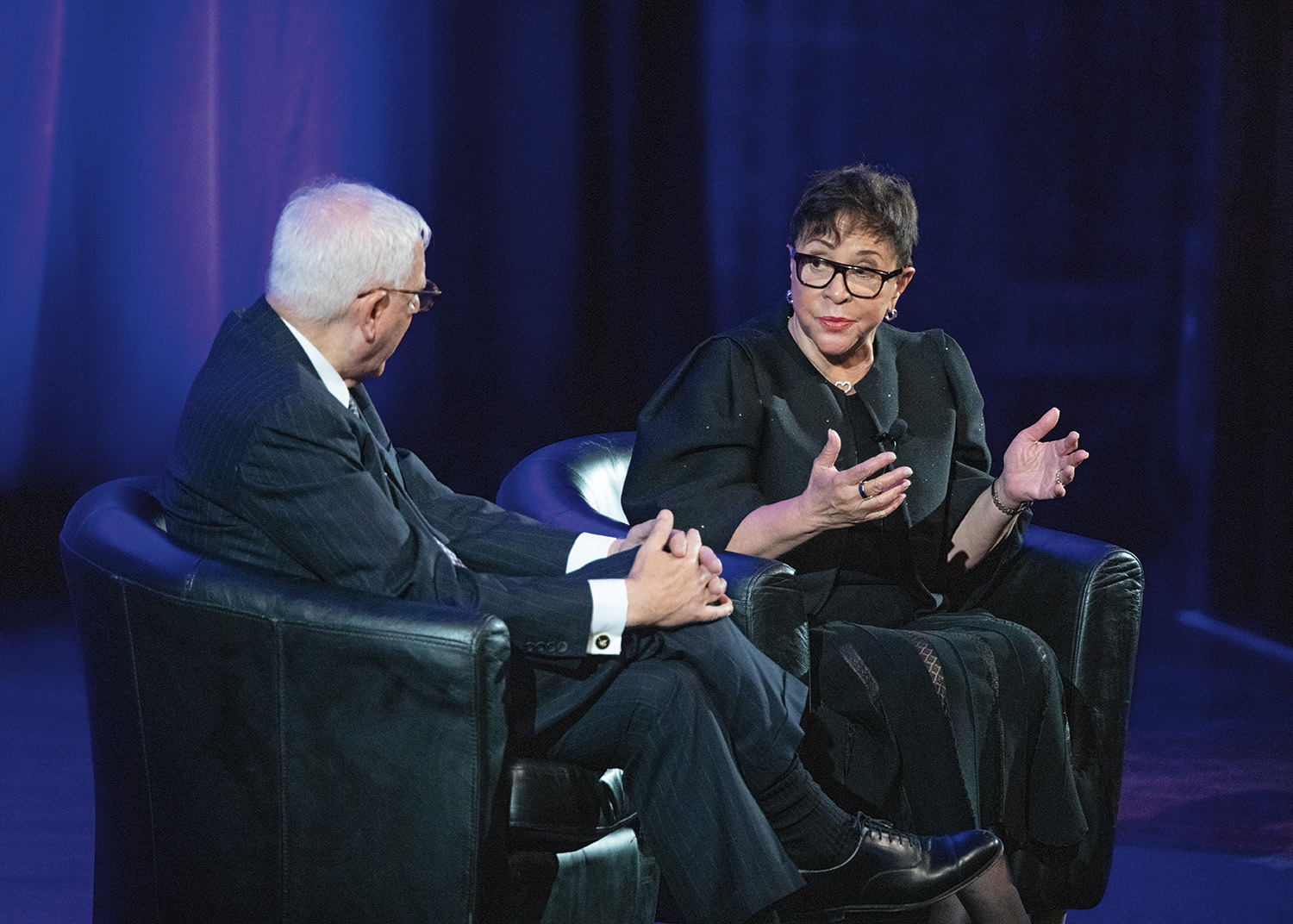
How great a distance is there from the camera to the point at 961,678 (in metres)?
2.22

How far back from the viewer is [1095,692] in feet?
7.74

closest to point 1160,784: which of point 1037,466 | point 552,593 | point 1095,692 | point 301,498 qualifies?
point 1095,692

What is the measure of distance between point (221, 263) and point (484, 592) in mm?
3196

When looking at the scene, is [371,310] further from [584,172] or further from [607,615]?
[584,172]

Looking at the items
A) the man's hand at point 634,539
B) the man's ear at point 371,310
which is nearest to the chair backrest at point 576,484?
the man's hand at point 634,539

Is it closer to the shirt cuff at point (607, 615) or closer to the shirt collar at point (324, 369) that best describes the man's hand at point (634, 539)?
the shirt cuff at point (607, 615)

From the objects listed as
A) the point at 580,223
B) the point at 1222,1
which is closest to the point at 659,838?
the point at 580,223

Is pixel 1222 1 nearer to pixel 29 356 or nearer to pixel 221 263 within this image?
pixel 221 263

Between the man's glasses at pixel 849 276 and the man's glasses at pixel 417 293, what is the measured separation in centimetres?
70

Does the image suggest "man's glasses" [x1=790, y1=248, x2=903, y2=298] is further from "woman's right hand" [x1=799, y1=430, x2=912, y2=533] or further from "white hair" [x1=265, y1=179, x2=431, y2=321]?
"white hair" [x1=265, y1=179, x2=431, y2=321]

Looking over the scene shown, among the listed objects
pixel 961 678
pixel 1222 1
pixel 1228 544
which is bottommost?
pixel 1228 544

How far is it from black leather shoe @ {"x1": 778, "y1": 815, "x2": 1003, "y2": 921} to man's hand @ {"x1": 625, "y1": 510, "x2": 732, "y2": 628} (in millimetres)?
375

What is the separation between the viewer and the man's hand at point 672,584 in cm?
190

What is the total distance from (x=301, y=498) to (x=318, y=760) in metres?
0.32
